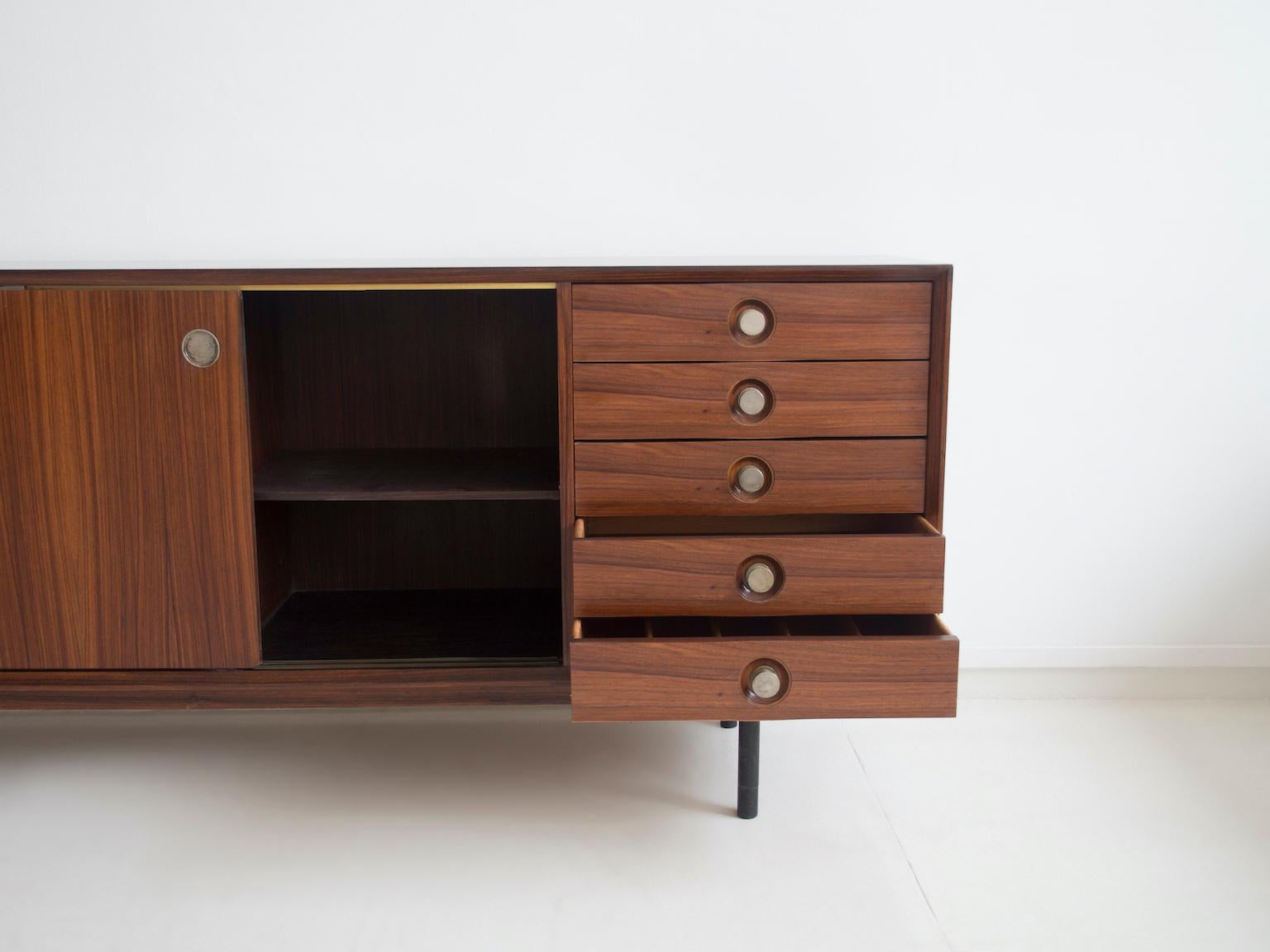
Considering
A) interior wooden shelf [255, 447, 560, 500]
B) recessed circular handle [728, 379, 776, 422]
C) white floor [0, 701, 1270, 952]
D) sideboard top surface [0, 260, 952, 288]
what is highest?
sideboard top surface [0, 260, 952, 288]

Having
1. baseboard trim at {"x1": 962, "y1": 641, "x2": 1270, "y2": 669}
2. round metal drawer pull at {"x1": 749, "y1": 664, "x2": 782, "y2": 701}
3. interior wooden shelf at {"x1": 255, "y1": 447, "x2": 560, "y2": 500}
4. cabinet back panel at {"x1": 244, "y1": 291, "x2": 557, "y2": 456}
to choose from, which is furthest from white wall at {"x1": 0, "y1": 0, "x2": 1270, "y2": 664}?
round metal drawer pull at {"x1": 749, "y1": 664, "x2": 782, "y2": 701}

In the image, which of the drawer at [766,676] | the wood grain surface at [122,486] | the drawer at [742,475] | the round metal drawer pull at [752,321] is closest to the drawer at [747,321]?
the round metal drawer pull at [752,321]

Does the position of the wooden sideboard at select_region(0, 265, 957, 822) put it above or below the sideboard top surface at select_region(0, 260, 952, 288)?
below

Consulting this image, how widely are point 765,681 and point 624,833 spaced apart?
0.32 meters

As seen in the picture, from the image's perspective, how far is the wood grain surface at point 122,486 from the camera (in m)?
1.28

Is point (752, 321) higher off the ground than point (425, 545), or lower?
higher

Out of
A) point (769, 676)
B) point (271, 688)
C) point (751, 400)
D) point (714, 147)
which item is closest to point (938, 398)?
point (751, 400)

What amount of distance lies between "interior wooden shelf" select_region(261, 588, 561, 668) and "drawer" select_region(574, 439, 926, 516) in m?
0.25

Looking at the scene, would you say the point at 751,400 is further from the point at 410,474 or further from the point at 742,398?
the point at 410,474

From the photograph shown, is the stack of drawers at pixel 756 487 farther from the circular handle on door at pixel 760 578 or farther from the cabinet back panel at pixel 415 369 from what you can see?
the cabinet back panel at pixel 415 369

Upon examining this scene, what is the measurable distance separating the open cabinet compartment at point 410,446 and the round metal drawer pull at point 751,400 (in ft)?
1.16

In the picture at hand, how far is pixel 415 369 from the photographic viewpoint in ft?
5.59

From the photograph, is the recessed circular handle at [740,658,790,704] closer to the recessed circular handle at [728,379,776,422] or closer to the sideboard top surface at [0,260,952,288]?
the recessed circular handle at [728,379,776,422]

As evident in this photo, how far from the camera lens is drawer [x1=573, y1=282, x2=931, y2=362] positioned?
127 cm
